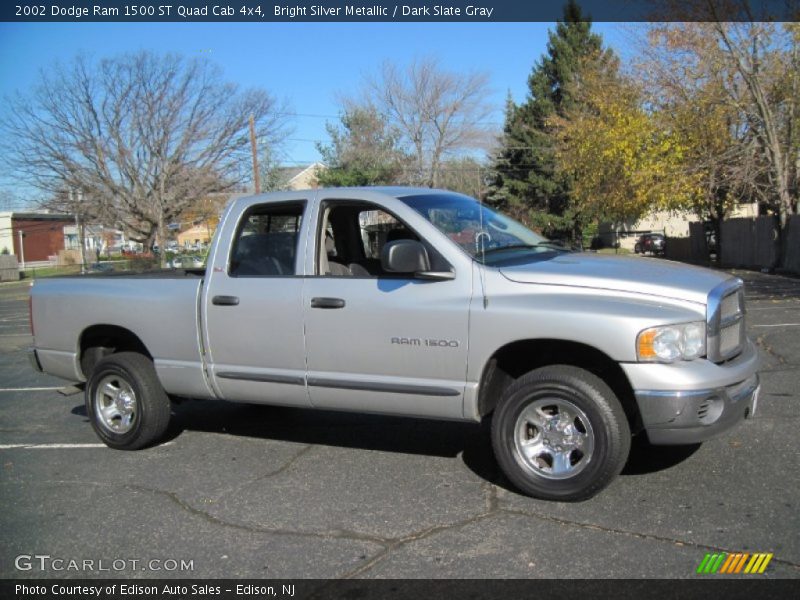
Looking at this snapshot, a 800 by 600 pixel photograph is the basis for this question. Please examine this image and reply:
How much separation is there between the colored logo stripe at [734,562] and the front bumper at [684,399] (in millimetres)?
691

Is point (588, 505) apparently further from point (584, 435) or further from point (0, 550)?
point (0, 550)

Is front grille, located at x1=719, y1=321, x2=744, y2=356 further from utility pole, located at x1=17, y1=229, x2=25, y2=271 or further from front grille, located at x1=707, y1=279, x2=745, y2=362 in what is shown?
utility pole, located at x1=17, y1=229, x2=25, y2=271

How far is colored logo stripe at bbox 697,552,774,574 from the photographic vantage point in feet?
11.6

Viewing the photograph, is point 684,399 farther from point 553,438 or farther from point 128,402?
point 128,402

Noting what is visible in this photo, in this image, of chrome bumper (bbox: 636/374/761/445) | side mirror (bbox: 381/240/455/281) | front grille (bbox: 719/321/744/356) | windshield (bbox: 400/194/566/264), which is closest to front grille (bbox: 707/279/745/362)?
front grille (bbox: 719/321/744/356)

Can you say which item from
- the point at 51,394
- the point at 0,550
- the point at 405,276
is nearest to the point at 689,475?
the point at 405,276

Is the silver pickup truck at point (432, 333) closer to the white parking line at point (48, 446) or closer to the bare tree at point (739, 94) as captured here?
the white parking line at point (48, 446)

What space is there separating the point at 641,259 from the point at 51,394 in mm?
6661

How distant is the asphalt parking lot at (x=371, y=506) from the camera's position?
12.5ft

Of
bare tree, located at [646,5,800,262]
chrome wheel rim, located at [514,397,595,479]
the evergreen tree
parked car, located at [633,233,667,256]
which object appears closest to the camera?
chrome wheel rim, located at [514,397,595,479]

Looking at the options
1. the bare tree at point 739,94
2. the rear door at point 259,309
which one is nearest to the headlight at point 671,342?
the rear door at point 259,309

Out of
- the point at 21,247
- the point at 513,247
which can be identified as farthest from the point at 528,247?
the point at 21,247

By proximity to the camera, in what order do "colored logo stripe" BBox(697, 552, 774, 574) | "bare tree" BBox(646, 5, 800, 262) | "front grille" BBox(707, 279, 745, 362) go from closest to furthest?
1. "colored logo stripe" BBox(697, 552, 774, 574)
2. "front grille" BBox(707, 279, 745, 362)
3. "bare tree" BBox(646, 5, 800, 262)

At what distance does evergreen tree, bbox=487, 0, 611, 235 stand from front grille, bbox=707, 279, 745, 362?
3808 centimetres
